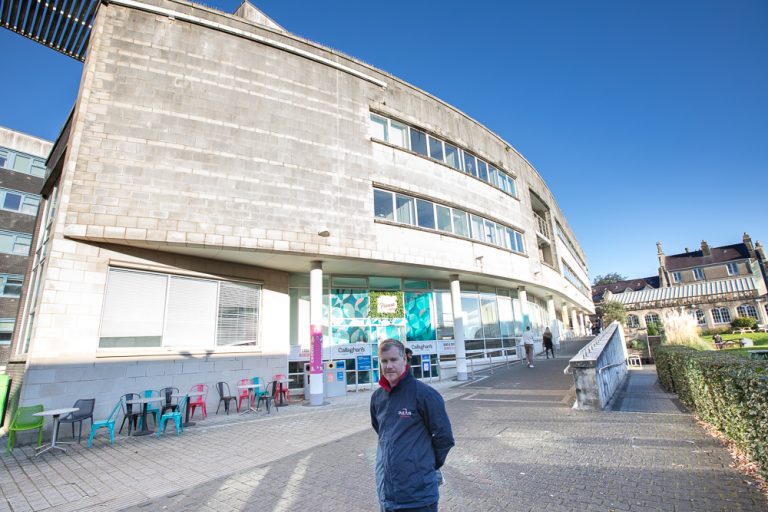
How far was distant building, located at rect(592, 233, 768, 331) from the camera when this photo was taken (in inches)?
1742

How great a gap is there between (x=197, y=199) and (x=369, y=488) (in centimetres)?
951

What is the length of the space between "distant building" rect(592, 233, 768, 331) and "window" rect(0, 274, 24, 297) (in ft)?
175

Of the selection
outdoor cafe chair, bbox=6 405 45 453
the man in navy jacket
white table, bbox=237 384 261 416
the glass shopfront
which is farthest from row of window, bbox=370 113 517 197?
the man in navy jacket

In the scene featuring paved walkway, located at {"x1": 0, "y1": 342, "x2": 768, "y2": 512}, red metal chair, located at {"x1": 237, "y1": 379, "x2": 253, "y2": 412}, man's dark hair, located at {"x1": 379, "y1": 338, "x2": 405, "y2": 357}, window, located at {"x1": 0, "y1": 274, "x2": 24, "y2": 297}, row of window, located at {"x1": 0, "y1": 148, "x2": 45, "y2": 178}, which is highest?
row of window, located at {"x1": 0, "y1": 148, "x2": 45, "y2": 178}

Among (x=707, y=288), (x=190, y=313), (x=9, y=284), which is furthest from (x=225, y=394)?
(x=707, y=288)

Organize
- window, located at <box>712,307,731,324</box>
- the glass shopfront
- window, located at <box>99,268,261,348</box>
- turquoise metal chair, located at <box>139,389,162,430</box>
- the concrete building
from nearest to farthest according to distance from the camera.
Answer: turquoise metal chair, located at <box>139,389,162,430</box> < the concrete building < window, located at <box>99,268,261,348</box> < the glass shopfront < window, located at <box>712,307,731,324</box>

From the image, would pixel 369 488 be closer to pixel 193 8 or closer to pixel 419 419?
pixel 419 419

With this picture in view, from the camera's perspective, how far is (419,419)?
2.53 meters

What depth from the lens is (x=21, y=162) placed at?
2566cm

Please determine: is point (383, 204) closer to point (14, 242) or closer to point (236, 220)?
point (236, 220)

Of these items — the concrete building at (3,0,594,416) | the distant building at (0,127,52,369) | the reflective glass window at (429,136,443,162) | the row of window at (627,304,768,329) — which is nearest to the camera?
the concrete building at (3,0,594,416)

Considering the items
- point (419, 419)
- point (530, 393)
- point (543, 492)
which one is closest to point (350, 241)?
point (530, 393)

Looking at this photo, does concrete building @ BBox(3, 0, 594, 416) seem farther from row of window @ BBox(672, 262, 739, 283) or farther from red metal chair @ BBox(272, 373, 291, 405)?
row of window @ BBox(672, 262, 739, 283)

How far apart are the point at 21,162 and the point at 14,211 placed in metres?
3.53
